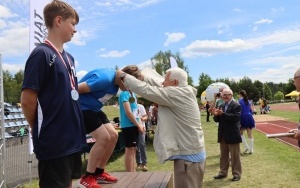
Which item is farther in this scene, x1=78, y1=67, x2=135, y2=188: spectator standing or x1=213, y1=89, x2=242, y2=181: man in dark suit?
x1=213, y1=89, x2=242, y2=181: man in dark suit

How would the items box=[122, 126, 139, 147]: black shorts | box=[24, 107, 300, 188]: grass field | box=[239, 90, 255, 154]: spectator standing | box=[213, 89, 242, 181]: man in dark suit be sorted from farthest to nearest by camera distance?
box=[239, 90, 255, 154]: spectator standing
box=[213, 89, 242, 181]: man in dark suit
box=[24, 107, 300, 188]: grass field
box=[122, 126, 139, 147]: black shorts

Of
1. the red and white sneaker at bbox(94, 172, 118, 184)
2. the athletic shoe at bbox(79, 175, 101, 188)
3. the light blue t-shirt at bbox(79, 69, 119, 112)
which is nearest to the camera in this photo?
the light blue t-shirt at bbox(79, 69, 119, 112)

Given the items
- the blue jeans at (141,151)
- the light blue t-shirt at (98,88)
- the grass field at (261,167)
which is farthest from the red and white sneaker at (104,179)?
the blue jeans at (141,151)

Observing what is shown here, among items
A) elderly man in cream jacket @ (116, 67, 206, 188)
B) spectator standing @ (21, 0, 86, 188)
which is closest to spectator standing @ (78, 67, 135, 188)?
elderly man in cream jacket @ (116, 67, 206, 188)

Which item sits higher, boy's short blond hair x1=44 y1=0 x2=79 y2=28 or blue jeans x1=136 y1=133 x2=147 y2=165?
boy's short blond hair x1=44 y1=0 x2=79 y2=28

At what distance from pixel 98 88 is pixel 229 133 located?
450 centimetres

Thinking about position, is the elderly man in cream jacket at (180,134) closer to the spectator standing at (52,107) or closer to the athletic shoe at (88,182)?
the athletic shoe at (88,182)

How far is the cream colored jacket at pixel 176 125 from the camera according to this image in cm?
354

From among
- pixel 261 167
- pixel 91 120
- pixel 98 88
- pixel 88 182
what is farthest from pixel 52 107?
pixel 261 167

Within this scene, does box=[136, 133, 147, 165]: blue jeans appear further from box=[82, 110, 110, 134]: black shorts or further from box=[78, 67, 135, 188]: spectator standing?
box=[82, 110, 110, 134]: black shorts

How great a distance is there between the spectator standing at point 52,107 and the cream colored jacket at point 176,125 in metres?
1.33

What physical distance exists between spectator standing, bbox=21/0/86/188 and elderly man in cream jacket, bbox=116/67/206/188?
1.22 meters

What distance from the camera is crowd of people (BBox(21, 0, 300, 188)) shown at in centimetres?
222

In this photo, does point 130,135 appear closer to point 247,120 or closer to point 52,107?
point 52,107
